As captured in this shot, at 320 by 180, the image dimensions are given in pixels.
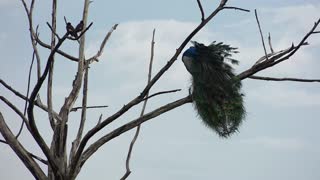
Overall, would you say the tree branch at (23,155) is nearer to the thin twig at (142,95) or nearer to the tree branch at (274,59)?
the thin twig at (142,95)

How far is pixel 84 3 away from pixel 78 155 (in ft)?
3.26

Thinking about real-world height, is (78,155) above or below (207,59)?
below

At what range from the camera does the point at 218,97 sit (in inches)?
111

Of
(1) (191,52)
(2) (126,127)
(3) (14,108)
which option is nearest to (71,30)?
(2) (126,127)

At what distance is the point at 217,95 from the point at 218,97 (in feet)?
0.05

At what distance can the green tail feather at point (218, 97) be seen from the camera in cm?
281

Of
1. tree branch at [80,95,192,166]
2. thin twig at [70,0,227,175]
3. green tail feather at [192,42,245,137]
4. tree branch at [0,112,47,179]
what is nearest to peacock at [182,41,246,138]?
green tail feather at [192,42,245,137]

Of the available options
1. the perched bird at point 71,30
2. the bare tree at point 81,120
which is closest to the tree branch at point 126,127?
the bare tree at point 81,120

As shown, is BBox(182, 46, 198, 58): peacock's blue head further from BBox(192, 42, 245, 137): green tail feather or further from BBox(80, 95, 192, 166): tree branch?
BBox(80, 95, 192, 166): tree branch

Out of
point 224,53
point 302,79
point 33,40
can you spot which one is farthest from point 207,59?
point 33,40

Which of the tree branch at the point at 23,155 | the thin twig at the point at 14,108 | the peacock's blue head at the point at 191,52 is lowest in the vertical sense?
the tree branch at the point at 23,155

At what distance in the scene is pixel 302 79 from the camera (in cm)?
278

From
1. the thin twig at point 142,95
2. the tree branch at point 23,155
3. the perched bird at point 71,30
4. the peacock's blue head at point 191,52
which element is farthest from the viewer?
the peacock's blue head at point 191,52

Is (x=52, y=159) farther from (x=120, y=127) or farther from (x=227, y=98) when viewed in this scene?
(x=227, y=98)
